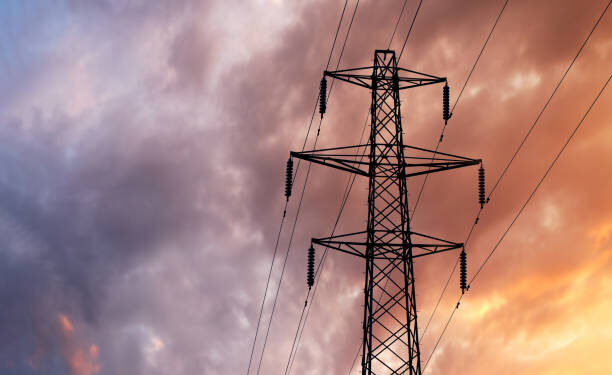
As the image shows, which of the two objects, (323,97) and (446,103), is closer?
(323,97)

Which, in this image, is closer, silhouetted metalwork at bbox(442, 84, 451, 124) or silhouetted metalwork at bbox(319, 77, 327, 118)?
silhouetted metalwork at bbox(319, 77, 327, 118)

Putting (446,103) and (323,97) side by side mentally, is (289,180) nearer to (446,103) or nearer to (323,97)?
(323,97)

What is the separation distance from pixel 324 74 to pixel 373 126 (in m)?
3.72

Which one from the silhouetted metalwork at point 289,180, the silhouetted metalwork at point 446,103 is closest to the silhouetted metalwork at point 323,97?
the silhouetted metalwork at point 289,180

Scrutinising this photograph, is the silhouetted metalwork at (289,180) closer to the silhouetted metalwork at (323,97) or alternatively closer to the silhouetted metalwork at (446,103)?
the silhouetted metalwork at (323,97)

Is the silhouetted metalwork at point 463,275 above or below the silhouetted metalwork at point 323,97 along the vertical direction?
below

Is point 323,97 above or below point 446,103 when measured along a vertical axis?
below

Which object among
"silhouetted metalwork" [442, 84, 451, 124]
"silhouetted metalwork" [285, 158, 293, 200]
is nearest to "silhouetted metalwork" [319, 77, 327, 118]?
"silhouetted metalwork" [285, 158, 293, 200]

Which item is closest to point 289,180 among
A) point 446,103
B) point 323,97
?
point 323,97

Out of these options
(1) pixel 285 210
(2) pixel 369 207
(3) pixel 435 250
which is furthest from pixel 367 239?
(1) pixel 285 210

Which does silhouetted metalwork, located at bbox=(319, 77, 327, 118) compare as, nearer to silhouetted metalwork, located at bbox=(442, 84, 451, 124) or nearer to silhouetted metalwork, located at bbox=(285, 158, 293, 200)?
silhouetted metalwork, located at bbox=(285, 158, 293, 200)

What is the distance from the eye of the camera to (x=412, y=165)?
39500 mm

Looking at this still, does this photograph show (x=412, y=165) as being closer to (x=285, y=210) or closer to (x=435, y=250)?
(x=435, y=250)

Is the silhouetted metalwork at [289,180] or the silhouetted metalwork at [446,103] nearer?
the silhouetted metalwork at [289,180]
